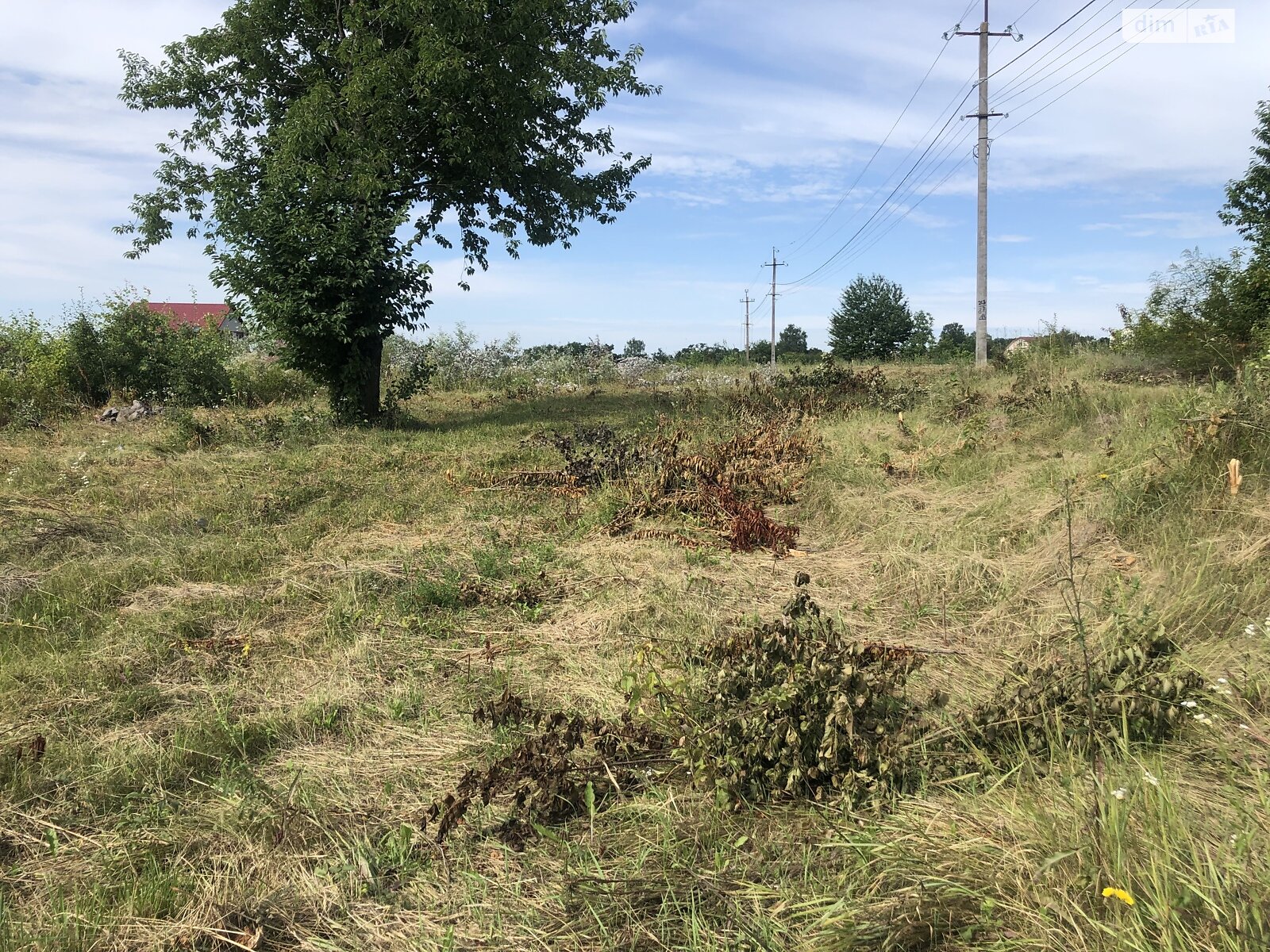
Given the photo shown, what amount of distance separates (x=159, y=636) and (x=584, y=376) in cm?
1509

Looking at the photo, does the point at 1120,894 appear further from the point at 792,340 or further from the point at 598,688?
the point at 792,340

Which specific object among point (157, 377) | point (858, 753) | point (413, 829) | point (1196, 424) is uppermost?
point (157, 377)

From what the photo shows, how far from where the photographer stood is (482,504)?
22.9ft

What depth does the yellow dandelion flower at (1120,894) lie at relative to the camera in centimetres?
156

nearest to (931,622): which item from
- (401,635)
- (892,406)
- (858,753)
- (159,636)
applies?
(858,753)

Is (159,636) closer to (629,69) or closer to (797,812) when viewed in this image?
(797,812)

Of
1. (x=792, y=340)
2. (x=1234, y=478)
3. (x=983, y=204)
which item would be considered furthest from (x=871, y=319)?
(x=1234, y=478)

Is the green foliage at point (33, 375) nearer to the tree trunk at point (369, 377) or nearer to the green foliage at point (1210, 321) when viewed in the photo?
the tree trunk at point (369, 377)

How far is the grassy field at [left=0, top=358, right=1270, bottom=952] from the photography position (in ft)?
6.37

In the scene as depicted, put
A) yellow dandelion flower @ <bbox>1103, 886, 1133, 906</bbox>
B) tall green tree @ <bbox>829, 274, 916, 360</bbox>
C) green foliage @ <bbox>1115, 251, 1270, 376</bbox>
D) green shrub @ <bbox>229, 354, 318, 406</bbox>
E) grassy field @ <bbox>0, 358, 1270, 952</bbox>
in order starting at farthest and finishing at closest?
1. tall green tree @ <bbox>829, 274, 916, 360</bbox>
2. green shrub @ <bbox>229, 354, 318, 406</bbox>
3. green foliage @ <bbox>1115, 251, 1270, 376</bbox>
4. grassy field @ <bbox>0, 358, 1270, 952</bbox>
5. yellow dandelion flower @ <bbox>1103, 886, 1133, 906</bbox>

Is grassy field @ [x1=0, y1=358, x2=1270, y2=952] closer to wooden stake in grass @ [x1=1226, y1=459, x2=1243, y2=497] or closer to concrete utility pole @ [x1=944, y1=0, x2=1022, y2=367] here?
wooden stake in grass @ [x1=1226, y1=459, x2=1243, y2=497]

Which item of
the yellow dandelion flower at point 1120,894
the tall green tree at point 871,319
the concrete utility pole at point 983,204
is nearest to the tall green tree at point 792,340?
the tall green tree at point 871,319

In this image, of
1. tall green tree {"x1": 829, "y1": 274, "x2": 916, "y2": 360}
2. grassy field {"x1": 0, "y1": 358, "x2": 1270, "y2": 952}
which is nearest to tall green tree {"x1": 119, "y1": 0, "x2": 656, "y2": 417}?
grassy field {"x1": 0, "y1": 358, "x2": 1270, "y2": 952}

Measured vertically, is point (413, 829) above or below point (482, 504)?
below
